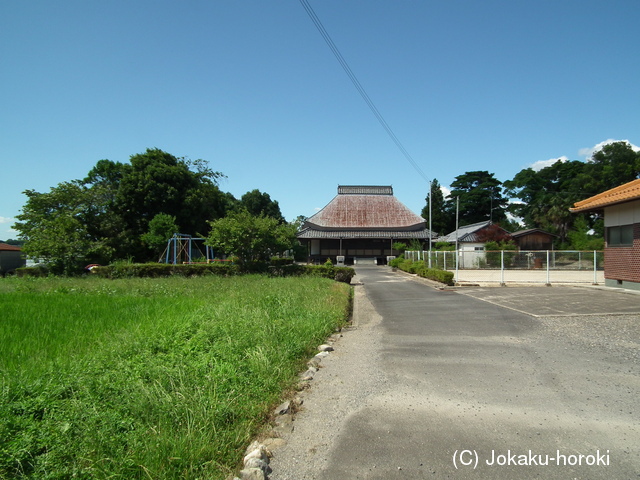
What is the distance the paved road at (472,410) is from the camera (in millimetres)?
2898

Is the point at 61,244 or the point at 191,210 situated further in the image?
the point at 191,210

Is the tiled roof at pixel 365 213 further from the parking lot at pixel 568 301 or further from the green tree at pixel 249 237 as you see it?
the parking lot at pixel 568 301

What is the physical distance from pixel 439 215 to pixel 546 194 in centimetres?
1463

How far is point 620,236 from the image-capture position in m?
14.6

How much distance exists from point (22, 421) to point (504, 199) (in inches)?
2742

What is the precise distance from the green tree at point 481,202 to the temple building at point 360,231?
2044cm

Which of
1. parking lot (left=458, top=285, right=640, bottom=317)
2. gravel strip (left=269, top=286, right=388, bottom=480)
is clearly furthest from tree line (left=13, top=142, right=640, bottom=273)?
gravel strip (left=269, top=286, right=388, bottom=480)

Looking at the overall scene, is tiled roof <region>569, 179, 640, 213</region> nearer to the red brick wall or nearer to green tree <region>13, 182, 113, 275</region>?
the red brick wall

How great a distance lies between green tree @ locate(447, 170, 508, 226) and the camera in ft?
207

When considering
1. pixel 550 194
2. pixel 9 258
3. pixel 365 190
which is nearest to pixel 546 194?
pixel 550 194

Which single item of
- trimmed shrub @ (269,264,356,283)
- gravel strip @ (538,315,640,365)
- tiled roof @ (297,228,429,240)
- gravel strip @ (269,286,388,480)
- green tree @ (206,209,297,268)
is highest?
tiled roof @ (297,228,429,240)

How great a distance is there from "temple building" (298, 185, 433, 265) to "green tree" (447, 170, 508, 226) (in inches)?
805

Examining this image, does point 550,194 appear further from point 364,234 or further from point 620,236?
point 620,236

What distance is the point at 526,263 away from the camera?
21828 millimetres
